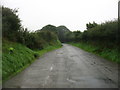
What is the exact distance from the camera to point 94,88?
602 cm

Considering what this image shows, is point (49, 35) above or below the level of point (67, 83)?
above

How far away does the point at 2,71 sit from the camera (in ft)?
26.1

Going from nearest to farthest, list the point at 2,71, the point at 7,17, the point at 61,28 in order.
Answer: the point at 2,71 → the point at 7,17 → the point at 61,28

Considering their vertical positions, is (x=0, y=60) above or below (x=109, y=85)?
above

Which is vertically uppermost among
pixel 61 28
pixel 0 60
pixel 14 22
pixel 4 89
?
pixel 61 28

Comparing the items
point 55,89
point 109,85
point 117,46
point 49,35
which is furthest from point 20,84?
point 49,35

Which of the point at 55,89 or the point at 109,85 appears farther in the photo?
the point at 109,85

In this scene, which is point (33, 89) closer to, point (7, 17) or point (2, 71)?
point (2, 71)

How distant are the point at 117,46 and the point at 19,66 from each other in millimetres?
12336

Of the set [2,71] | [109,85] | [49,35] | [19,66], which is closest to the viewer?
[109,85]

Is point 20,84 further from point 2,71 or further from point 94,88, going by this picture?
point 94,88

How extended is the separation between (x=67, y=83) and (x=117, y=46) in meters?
12.5

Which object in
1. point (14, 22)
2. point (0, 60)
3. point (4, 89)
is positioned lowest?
point (4, 89)

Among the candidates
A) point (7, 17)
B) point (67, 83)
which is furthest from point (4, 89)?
point (7, 17)
